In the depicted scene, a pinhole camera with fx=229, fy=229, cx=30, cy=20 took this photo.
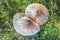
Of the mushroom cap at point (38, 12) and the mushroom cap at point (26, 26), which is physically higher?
the mushroom cap at point (38, 12)

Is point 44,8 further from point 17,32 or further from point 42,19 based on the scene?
point 17,32

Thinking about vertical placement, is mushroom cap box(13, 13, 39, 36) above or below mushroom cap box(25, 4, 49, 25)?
below

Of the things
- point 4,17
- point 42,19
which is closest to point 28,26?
point 42,19

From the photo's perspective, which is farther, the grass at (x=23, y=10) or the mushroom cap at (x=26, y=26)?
the grass at (x=23, y=10)

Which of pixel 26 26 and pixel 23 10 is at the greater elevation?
pixel 23 10
